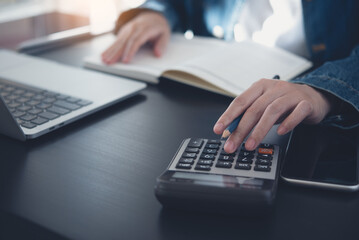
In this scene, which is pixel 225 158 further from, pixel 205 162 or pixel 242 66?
pixel 242 66

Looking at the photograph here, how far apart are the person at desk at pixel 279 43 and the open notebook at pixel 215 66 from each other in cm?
3

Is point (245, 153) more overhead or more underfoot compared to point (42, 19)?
more overhead

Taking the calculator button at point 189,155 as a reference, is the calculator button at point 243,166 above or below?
above

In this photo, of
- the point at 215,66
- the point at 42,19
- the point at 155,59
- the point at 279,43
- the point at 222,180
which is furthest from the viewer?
the point at 42,19

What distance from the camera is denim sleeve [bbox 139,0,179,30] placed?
1.11 m

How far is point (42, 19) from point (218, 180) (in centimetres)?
270

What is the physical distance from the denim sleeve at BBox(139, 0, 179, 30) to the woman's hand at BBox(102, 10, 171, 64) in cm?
2

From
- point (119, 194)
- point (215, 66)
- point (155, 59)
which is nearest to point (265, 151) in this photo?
point (119, 194)

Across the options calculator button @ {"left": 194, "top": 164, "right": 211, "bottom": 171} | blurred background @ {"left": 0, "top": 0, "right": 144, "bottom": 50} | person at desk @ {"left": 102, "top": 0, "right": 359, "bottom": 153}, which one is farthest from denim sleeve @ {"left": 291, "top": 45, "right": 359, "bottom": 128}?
blurred background @ {"left": 0, "top": 0, "right": 144, "bottom": 50}

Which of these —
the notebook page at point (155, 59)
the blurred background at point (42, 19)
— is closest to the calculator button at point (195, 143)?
the notebook page at point (155, 59)

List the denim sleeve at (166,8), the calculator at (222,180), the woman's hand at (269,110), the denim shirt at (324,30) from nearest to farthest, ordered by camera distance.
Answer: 1. the calculator at (222,180)
2. the woman's hand at (269,110)
3. the denim shirt at (324,30)
4. the denim sleeve at (166,8)

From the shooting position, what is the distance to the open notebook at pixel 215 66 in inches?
30.1

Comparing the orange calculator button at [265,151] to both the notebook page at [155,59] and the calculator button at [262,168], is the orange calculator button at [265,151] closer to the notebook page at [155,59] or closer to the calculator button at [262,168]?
the calculator button at [262,168]

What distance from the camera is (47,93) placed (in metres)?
0.72
